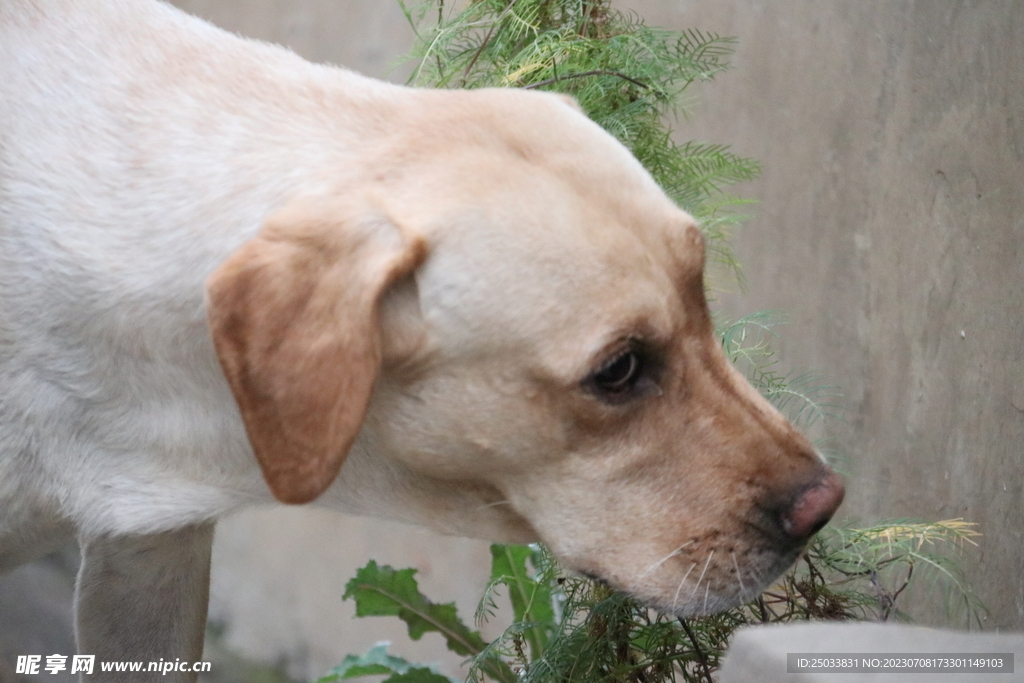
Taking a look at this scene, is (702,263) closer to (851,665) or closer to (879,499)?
(851,665)

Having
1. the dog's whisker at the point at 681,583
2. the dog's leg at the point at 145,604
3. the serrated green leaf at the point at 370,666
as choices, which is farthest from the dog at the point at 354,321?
the serrated green leaf at the point at 370,666

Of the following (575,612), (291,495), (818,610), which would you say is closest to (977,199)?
(818,610)

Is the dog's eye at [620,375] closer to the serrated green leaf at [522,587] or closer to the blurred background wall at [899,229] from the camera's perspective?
the blurred background wall at [899,229]

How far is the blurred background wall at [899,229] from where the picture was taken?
2.03 metres

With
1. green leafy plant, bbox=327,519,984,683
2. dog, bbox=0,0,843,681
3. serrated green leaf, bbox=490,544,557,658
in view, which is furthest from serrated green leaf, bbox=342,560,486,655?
dog, bbox=0,0,843,681

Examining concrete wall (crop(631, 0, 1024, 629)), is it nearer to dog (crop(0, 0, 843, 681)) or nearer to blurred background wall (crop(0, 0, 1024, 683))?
blurred background wall (crop(0, 0, 1024, 683))

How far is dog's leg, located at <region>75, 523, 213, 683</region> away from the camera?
1.88 m

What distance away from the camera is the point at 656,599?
1.43 metres

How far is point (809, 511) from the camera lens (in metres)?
1.40

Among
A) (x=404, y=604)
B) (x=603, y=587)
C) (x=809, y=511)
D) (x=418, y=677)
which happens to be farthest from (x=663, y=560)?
(x=404, y=604)

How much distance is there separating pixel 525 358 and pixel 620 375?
0.44 feet

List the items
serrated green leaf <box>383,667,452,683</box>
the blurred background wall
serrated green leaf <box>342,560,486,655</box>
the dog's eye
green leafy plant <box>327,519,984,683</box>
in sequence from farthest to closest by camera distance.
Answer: serrated green leaf <box>342,560,486,655</box> → serrated green leaf <box>383,667,452,683</box> → the blurred background wall → green leafy plant <box>327,519,984,683</box> → the dog's eye

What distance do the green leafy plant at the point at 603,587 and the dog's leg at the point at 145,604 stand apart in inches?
20.4

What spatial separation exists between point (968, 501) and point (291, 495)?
1.49m
